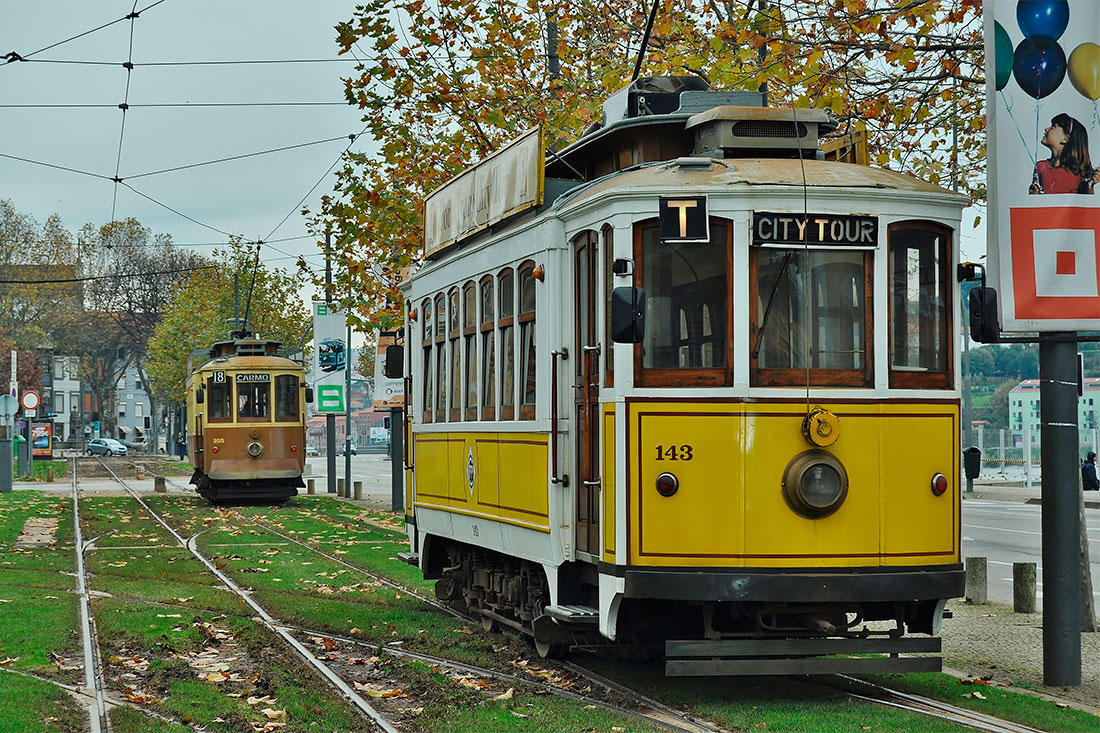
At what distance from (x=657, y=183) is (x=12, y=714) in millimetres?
4871

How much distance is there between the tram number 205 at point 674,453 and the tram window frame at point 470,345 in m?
3.34

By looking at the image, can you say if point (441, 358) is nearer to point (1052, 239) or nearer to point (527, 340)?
point (527, 340)

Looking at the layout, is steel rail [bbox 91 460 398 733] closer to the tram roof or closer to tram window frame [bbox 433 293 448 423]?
tram window frame [bbox 433 293 448 423]

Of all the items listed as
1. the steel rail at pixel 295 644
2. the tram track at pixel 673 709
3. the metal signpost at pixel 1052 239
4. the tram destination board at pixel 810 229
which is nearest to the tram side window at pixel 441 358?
the tram track at pixel 673 709

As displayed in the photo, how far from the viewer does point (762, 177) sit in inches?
356

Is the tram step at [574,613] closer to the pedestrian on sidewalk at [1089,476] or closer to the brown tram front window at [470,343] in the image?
the brown tram front window at [470,343]

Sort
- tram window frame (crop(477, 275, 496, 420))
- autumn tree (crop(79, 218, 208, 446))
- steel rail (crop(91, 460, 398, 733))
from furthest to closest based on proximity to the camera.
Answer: autumn tree (crop(79, 218, 208, 446)) < tram window frame (crop(477, 275, 496, 420)) < steel rail (crop(91, 460, 398, 733))

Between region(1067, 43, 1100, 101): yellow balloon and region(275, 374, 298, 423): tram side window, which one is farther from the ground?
region(1067, 43, 1100, 101): yellow balloon

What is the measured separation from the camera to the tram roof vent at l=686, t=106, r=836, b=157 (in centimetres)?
970

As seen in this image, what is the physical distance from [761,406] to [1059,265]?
238 centimetres

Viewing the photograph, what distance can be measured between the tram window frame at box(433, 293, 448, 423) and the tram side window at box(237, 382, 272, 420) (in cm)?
1925

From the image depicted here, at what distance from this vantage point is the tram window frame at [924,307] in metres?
9.00

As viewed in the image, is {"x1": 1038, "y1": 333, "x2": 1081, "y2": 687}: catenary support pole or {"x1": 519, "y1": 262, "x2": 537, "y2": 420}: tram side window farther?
{"x1": 519, "y1": 262, "x2": 537, "y2": 420}: tram side window

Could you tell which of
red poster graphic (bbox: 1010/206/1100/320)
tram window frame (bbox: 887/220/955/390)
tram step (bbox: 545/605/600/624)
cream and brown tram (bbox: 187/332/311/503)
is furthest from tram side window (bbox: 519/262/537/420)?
cream and brown tram (bbox: 187/332/311/503)
